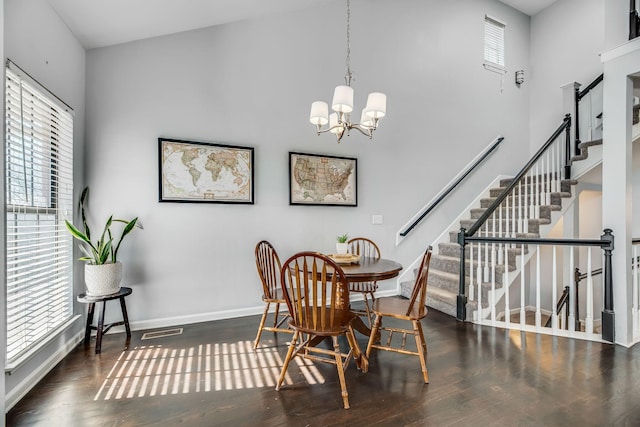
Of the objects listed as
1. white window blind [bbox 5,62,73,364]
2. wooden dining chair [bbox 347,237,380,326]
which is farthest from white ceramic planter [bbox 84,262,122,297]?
wooden dining chair [bbox 347,237,380,326]

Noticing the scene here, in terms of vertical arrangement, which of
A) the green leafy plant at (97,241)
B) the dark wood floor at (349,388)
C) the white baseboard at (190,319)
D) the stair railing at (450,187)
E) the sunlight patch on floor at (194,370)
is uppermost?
the stair railing at (450,187)

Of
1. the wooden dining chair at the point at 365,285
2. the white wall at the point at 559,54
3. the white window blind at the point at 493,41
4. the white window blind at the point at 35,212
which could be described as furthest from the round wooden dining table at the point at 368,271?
the white wall at the point at 559,54

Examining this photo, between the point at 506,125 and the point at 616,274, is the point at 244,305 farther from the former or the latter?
the point at 506,125

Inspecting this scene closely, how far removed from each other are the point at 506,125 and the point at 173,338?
228 inches

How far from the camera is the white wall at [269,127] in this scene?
3.07 meters

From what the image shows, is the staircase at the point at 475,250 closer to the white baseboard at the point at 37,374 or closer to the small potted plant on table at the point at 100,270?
the small potted plant on table at the point at 100,270

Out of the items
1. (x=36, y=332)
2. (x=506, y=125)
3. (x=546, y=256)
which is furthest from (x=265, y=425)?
(x=506, y=125)

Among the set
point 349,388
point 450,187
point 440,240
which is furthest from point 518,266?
point 349,388

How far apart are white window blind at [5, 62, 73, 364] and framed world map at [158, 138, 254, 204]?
77cm

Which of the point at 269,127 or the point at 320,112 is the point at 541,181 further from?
the point at 269,127

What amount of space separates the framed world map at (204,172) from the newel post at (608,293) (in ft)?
11.0

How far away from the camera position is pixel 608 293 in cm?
274

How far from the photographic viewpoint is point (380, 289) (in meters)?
4.20

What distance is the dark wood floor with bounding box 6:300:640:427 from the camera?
1.75 metres
